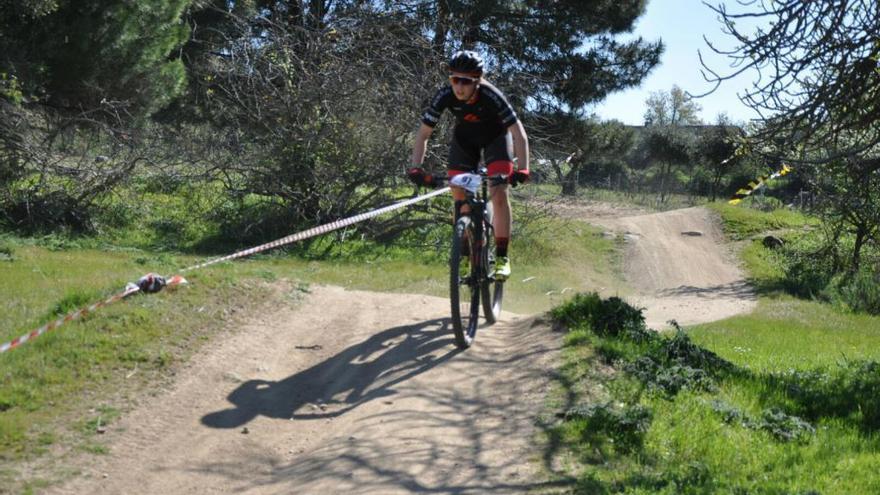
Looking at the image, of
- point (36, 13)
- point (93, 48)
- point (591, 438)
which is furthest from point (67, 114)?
point (591, 438)

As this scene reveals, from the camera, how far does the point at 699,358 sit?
7.28m

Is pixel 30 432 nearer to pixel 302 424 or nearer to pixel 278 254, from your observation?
pixel 302 424

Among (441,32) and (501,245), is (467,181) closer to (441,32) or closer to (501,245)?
(501,245)

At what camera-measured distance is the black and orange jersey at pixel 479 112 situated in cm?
736

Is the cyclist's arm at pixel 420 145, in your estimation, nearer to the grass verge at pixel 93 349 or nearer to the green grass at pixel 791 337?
the grass verge at pixel 93 349

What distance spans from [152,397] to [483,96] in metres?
3.40

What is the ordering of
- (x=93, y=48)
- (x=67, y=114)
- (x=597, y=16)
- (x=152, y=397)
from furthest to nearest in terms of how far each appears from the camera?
(x=597, y=16)
(x=67, y=114)
(x=93, y=48)
(x=152, y=397)

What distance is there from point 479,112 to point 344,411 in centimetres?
270

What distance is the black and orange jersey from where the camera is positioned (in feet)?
24.1

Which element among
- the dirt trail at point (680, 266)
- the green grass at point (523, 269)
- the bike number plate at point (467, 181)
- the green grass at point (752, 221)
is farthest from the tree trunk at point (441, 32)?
the green grass at point (752, 221)

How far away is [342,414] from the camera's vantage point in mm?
6164

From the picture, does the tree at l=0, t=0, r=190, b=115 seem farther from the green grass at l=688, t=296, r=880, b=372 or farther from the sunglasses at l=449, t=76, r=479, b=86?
the green grass at l=688, t=296, r=880, b=372

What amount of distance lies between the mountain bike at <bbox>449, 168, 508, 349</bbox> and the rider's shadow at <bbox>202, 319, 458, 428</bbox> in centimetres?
25

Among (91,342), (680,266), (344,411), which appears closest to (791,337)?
(344,411)
